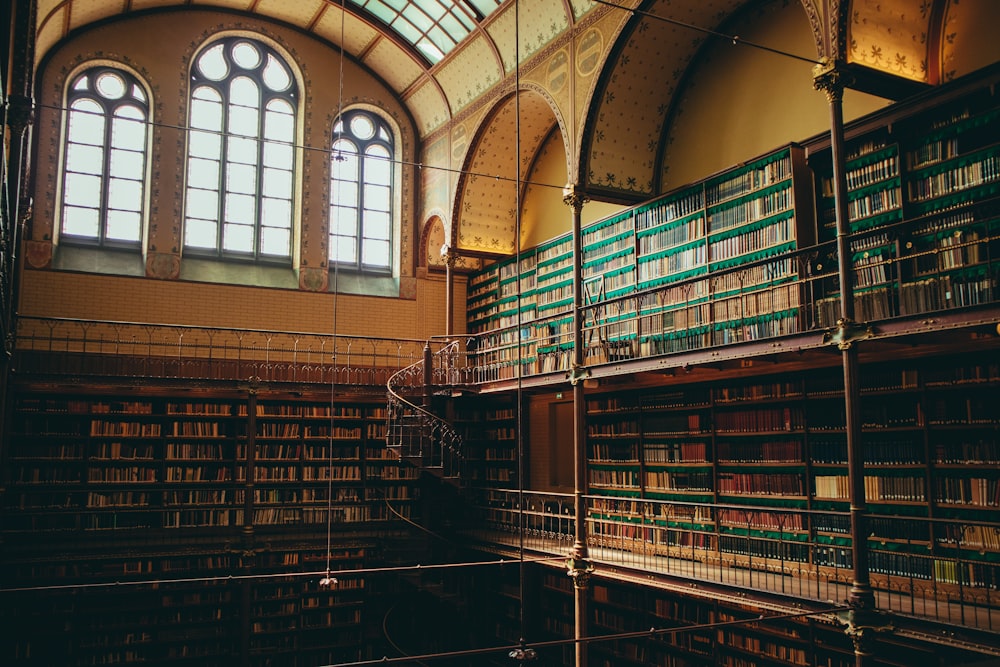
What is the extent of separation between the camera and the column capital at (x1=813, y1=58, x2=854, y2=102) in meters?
6.89

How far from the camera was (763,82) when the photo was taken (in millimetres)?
9328

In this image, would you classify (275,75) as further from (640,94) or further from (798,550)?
(798,550)

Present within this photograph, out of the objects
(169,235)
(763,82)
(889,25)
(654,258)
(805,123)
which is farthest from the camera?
(169,235)

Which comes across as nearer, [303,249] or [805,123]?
[805,123]

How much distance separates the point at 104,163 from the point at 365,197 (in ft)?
13.6

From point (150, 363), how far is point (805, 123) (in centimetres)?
908

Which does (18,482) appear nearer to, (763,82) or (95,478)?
(95,478)

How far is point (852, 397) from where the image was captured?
649 centimetres

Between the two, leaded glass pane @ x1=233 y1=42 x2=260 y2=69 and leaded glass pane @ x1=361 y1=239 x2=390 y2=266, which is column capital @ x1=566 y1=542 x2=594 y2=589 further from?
leaded glass pane @ x1=233 y1=42 x2=260 y2=69

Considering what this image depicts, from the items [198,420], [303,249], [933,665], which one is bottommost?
[933,665]

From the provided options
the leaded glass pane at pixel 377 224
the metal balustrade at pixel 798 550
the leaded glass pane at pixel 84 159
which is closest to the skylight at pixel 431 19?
the leaded glass pane at pixel 377 224

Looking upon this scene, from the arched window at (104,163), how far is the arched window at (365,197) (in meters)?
3.12

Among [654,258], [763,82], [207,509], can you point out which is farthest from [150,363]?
[763,82]

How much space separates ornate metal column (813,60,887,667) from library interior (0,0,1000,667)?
0.03m
